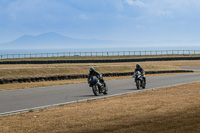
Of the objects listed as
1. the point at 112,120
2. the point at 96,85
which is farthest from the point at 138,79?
the point at 112,120

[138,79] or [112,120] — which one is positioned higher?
[138,79]

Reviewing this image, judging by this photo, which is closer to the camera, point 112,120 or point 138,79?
point 112,120

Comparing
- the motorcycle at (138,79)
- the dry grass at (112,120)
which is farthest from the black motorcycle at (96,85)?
the dry grass at (112,120)

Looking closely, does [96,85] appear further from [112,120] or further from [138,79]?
[112,120]

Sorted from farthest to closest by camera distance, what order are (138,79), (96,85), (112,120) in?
(138,79), (96,85), (112,120)

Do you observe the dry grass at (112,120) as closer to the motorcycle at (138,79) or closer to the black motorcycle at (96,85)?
the black motorcycle at (96,85)

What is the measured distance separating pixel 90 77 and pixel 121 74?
75.3ft

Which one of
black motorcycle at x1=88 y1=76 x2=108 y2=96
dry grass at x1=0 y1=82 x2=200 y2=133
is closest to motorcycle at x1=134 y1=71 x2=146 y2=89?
black motorcycle at x1=88 y1=76 x2=108 y2=96

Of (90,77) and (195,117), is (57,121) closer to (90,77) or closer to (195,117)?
(195,117)

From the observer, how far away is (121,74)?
43125 mm

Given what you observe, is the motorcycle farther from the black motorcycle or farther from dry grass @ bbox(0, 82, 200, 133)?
→ dry grass @ bbox(0, 82, 200, 133)

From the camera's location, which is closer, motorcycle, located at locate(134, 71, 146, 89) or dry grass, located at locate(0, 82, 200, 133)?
dry grass, located at locate(0, 82, 200, 133)

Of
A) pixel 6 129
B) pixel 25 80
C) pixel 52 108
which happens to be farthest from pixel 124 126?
pixel 25 80

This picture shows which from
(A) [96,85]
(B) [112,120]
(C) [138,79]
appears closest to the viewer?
(B) [112,120]
